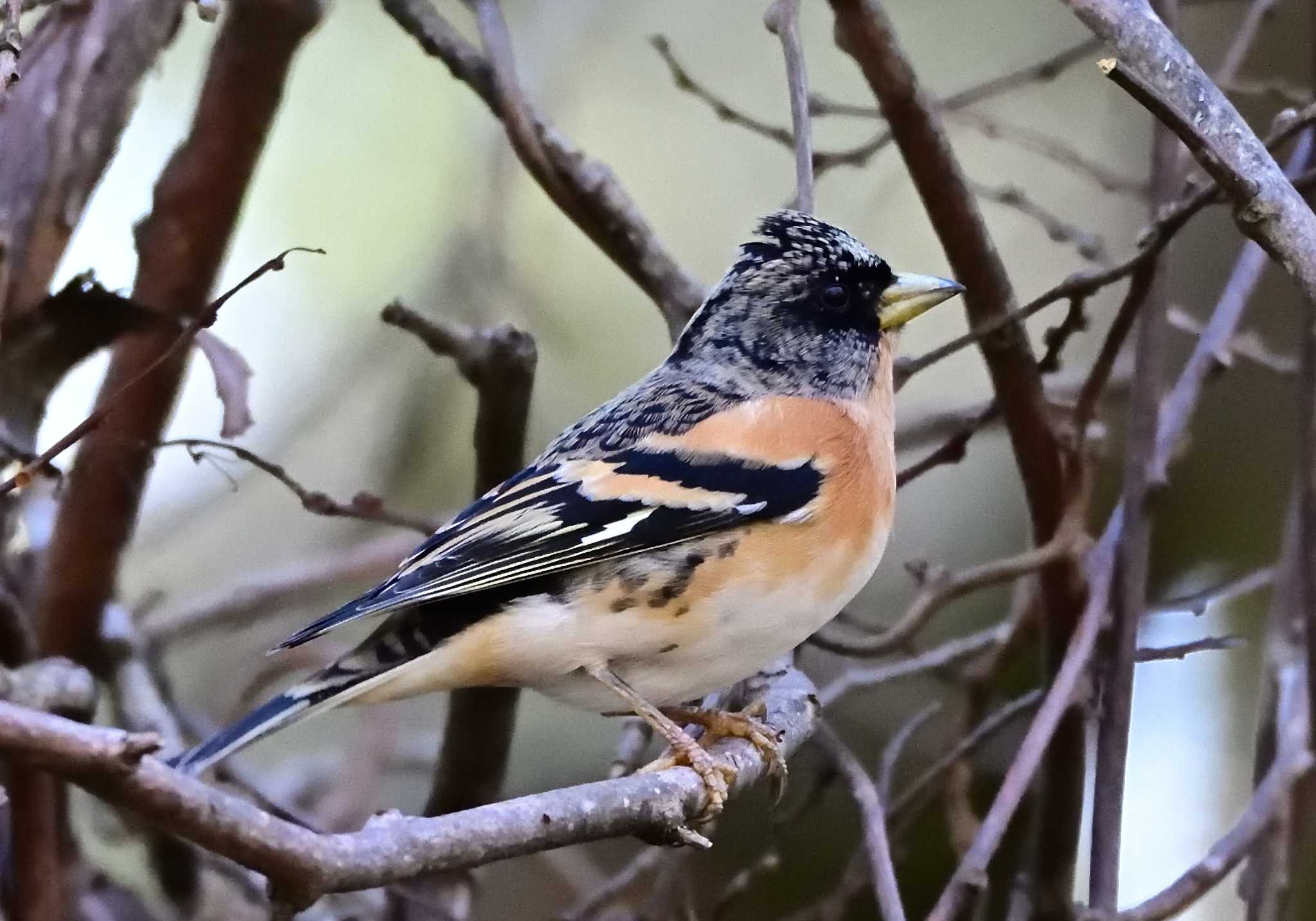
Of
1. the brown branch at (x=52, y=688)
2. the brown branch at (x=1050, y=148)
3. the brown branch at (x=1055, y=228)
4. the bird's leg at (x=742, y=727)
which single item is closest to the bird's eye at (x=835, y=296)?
the brown branch at (x=1055, y=228)

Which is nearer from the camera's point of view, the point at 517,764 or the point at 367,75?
the point at 517,764

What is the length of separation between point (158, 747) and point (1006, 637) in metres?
1.32

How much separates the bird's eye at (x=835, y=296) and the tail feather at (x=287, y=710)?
28.5 inches

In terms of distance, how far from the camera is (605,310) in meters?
2.88

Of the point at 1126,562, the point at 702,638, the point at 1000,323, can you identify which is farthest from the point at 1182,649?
the point at 702,638

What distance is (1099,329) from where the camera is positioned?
2.54 metres

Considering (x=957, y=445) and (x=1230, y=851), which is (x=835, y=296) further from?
(x=1230, y=851)

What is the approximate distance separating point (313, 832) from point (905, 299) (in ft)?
3.68

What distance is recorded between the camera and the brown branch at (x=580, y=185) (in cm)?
168

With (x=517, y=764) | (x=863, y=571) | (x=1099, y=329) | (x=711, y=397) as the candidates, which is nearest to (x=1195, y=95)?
(x=863, y=571)

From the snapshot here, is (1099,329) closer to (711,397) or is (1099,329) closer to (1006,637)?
(1006,637)

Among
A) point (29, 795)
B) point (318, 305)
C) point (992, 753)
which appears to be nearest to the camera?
point (29, 795)

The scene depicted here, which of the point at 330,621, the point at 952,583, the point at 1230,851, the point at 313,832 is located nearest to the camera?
the point at 313,832

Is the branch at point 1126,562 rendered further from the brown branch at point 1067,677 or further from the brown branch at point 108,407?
the brown branch at point 108,407
